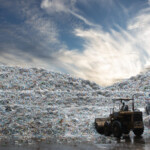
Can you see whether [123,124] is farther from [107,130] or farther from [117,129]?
[107,130]

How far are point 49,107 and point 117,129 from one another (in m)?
7.04

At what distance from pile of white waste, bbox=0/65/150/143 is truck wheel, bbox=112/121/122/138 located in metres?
0.62

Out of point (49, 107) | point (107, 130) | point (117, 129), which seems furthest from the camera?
point (49, 107)

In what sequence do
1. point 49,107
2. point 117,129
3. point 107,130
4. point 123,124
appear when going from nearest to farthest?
point 117,129 → point 123,124 → point 107,130 → point 49,107

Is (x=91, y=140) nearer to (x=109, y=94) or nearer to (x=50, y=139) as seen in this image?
(x=50, y=139)

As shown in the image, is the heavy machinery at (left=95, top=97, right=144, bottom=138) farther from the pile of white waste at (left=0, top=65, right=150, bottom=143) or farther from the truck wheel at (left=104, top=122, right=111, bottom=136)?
the pile of white waste at (left=0, top=65, right=150, bottom=143)

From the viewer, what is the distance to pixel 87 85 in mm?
31141

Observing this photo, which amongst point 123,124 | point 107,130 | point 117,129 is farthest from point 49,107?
point 117,129

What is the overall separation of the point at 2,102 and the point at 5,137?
8.49 m

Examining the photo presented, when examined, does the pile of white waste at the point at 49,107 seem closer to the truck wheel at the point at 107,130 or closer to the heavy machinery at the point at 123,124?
the truck wheel at the point at 107,130

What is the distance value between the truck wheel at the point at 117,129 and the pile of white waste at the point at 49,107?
0.62 m

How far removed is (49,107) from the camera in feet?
58.4

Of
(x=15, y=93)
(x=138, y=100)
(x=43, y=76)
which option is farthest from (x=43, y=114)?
(x=43, y=76)

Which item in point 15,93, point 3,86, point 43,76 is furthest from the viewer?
point 43,76
